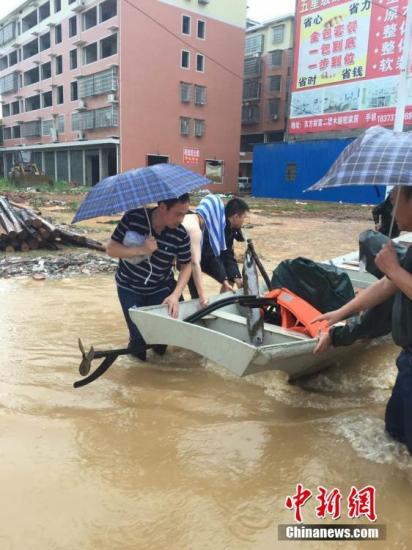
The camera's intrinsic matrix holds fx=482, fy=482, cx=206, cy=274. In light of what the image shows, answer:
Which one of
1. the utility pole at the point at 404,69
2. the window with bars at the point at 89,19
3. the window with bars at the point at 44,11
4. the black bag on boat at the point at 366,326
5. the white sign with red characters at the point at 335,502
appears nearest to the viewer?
the white sign with red characters at the point at 335,502

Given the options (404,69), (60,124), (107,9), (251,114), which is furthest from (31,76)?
(404,69)

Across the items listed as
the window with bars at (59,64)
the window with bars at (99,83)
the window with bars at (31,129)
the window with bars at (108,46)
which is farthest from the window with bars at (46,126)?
the window with bars at (108,46)

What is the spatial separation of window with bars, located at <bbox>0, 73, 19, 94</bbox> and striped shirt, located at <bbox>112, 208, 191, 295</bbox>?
43.1 meters

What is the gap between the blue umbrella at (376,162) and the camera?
80.1 inches

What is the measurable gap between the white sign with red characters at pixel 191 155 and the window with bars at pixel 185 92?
2931 millimetres

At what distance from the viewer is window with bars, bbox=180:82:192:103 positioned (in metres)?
29.6

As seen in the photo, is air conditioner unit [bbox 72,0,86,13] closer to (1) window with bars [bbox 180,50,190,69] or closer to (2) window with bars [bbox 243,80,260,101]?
(1) window with bars [bbox 180,50,190,69]

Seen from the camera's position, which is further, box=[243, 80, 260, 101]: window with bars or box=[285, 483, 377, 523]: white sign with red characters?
box=[243, 80, 260, 101]: window with bars

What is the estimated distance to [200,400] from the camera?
11.7 feet

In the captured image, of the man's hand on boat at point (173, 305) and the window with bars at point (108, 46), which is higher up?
the window with bars at point (108, 46)

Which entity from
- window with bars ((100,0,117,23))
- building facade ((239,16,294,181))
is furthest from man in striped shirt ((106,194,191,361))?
building facade ((239,16,294,181))

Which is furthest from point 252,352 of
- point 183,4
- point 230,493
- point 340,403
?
point 183,4

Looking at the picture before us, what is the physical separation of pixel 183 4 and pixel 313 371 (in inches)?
1209

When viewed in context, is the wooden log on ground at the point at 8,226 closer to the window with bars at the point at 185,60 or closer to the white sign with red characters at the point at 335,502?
the white sign with red characters at the point at 335,502
